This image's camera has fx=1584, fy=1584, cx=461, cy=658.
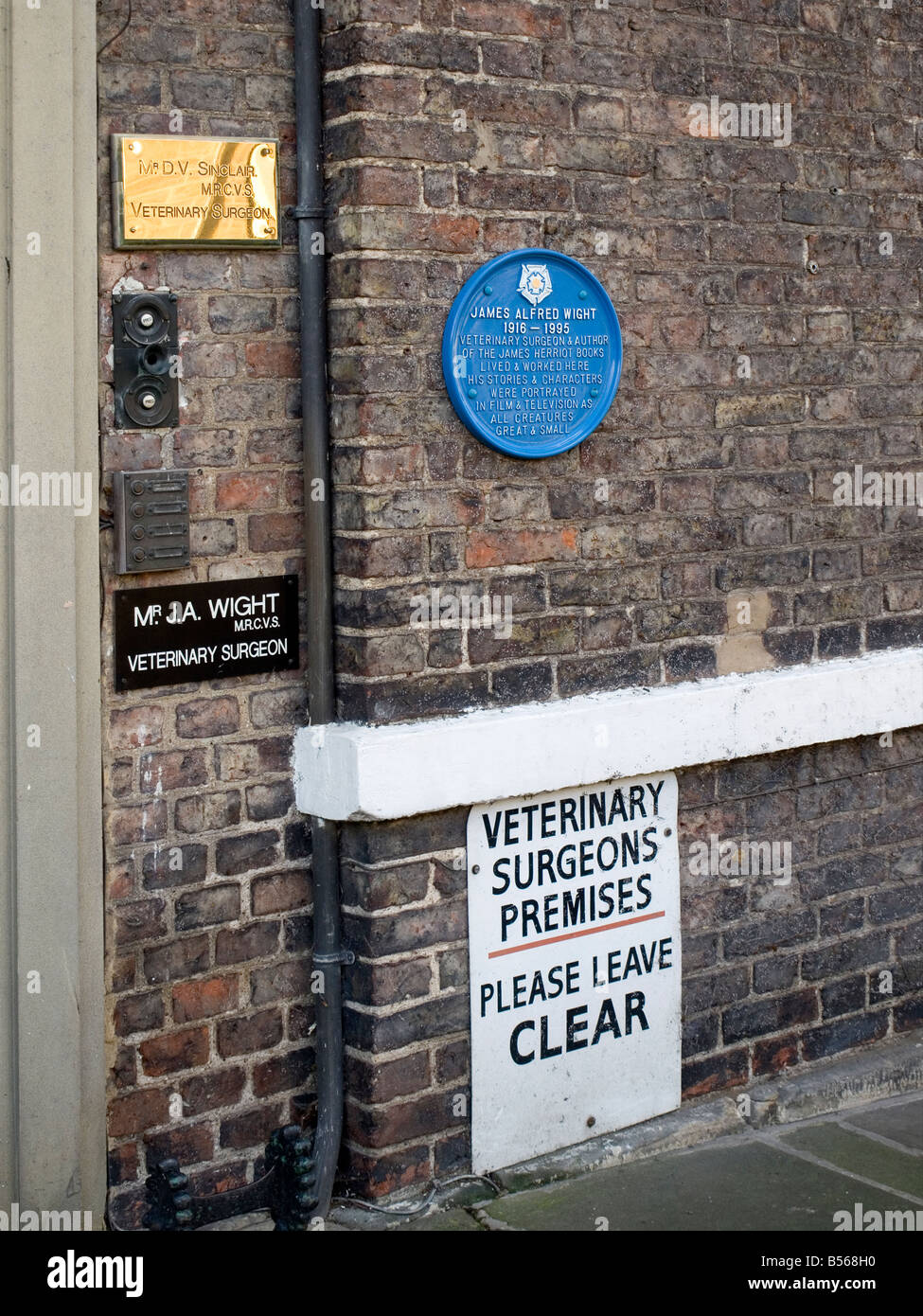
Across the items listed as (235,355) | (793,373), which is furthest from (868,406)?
(235,355)

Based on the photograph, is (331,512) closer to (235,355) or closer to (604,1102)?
(235,355)

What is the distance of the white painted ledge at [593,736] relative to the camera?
360cm

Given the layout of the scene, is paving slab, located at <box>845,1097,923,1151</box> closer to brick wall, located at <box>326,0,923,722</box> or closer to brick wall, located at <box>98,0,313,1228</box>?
brick wall, located at <box>326,0,923,722</box>

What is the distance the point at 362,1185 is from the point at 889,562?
2292 mm

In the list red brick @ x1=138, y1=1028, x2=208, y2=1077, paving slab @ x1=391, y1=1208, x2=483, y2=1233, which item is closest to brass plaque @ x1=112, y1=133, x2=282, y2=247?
red brick @ x1=138, y1=1028, x2=208, y2=1077

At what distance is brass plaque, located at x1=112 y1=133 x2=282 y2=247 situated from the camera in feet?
11.0

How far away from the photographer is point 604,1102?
412 cm

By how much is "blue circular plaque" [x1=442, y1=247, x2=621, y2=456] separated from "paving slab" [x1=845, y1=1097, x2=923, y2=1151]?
6.75ft
